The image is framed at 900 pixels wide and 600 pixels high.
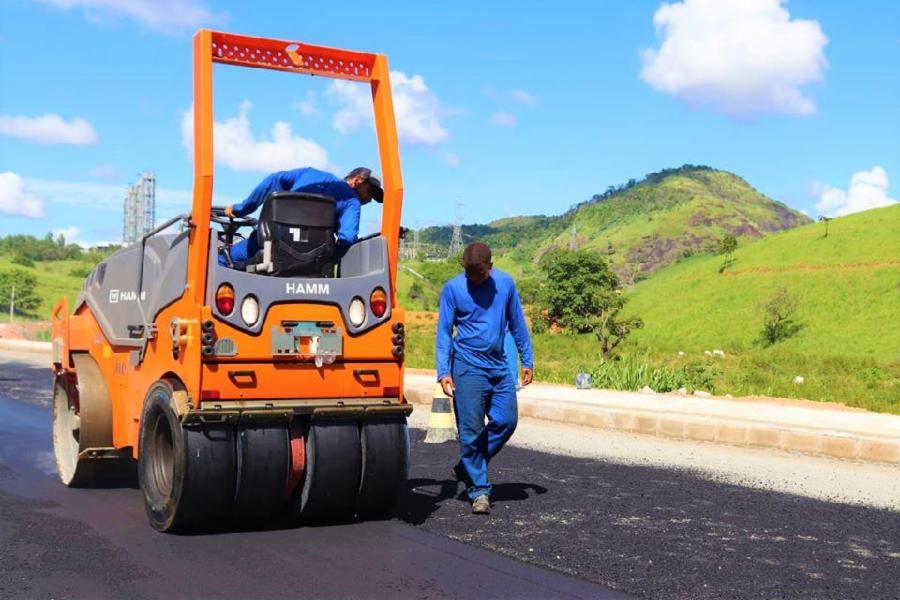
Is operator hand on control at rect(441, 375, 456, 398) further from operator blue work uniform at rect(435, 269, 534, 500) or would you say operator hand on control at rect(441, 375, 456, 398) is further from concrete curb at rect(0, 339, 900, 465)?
concrete curb at rect(0, 339, 900, 465)

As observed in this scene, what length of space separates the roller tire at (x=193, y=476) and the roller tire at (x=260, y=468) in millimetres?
56

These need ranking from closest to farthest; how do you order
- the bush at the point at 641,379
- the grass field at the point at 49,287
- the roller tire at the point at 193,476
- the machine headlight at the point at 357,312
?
the roller tire at the point at 193,476 < the machine headlight at the point at 357,312 < the bush at the point at 641,379 < the grass field at the point at 49,287

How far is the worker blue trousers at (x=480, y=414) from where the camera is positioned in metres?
7.34

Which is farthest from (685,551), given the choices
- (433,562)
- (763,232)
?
(763,232)

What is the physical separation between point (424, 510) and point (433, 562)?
164cm

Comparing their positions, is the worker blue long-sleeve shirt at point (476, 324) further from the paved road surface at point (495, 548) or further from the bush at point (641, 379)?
the bush at point (641, 379)

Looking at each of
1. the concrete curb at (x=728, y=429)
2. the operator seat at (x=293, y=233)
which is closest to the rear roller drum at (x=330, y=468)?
the operator seat at (x=293, y=233)

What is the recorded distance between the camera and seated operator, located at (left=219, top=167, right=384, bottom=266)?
6.95 m

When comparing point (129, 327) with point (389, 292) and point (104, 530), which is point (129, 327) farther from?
point (389, 292)

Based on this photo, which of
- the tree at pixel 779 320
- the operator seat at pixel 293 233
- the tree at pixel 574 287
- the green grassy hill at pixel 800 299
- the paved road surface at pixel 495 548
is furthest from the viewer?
the tree at pixel 574 287

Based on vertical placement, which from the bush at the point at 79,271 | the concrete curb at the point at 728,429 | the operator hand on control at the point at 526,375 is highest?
the bush at the point at 79,271

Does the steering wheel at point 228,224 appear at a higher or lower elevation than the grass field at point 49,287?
lower

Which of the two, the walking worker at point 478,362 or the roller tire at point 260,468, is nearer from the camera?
the roller tire at point 260,468

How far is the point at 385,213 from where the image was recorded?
7.09 meters
